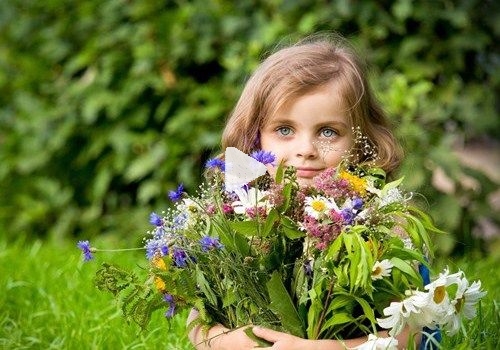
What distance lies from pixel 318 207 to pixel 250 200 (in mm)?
195

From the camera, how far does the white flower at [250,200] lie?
2553mm

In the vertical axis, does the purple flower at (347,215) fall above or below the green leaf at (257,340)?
above

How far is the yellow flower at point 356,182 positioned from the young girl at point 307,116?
0.18 m

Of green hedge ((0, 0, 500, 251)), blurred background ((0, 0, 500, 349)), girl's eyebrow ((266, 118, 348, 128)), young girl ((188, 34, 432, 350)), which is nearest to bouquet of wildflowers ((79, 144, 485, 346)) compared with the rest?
young girl ((188, 34, 432, 350))

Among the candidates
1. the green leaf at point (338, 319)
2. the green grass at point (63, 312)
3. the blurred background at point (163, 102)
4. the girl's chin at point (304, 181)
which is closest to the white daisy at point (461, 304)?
the green leaf at point (338, 319)

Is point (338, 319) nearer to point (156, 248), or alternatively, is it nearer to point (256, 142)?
point (156, 248)

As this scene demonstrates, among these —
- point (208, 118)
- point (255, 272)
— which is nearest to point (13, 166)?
point (208, 118)

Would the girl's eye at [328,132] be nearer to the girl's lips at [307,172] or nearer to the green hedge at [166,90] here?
the girl's lips at [307,172]

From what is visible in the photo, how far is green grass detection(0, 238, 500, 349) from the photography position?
3.24 meters

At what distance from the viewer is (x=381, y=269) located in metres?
2.44

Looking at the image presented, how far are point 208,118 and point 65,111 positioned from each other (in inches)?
33.8

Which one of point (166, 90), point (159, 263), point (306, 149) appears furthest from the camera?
point (166, 90)

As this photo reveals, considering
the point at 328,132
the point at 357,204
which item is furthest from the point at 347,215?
the point at 328,132

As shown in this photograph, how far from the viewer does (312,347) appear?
2473 mm
